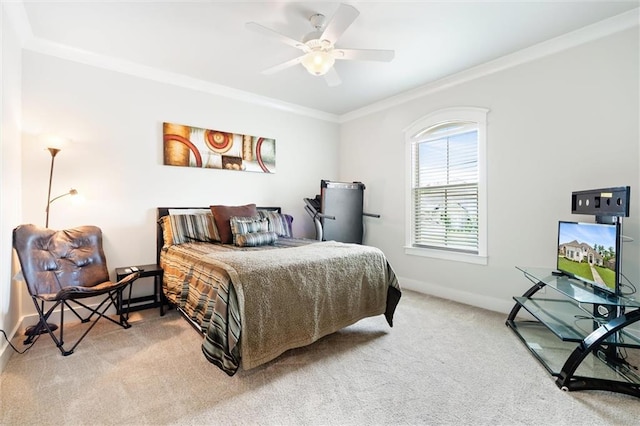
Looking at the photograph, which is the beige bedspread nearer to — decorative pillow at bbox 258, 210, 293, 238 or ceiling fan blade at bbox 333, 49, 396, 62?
decorative pillow at bbox 258, 210, 293, 238

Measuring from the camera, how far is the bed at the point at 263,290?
1791 mm

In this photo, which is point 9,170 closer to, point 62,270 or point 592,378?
point 62,270

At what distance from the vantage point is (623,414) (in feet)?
5.13

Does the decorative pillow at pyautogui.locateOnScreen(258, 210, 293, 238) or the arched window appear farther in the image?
the decorative pillow at pyautogui.locateOnScreen(258, 210, 293, 238)

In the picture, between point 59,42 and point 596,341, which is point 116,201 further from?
point 596,341

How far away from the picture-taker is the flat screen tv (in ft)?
6.41

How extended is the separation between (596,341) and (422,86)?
3159 millimetres

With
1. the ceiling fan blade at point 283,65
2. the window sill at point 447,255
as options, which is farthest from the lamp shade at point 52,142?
the window sill at point 447,255

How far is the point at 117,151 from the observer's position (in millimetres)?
3109

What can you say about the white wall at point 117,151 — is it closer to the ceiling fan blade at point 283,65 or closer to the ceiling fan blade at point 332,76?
the ceiling fan blade at point 283,65

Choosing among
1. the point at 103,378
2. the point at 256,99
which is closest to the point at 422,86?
the point at 256,99

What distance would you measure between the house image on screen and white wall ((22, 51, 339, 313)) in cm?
345

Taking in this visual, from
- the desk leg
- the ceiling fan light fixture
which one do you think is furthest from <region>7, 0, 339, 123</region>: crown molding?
the desk leg

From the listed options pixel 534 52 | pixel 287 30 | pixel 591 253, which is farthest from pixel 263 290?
pixel 534 52
